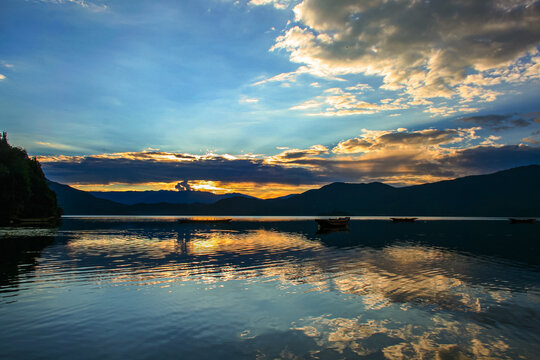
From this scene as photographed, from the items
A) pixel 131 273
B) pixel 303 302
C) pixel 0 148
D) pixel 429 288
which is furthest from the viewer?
pixel 0 148

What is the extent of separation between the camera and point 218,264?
34625 millimetres

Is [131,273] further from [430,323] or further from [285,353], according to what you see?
[430,323]

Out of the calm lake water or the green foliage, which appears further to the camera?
the green foliage

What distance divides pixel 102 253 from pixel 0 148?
95577mm

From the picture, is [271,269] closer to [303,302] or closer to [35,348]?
[303,302]

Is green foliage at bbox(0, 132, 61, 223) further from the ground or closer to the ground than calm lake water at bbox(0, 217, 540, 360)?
further from the ground

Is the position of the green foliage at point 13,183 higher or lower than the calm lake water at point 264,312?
higher

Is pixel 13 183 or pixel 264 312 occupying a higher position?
pixel 13 183

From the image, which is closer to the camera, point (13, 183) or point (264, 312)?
point (264, 312)

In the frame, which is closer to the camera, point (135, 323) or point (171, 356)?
point (171, 356)

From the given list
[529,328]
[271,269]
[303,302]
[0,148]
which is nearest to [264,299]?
[303,302]

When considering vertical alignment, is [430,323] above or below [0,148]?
below

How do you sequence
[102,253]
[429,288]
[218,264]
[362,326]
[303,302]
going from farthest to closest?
[102,253], [218,264], [429,288], [303,302], [362,326]

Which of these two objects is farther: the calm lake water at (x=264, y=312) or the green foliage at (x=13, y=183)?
the green foliage at (x=13, y=183)
